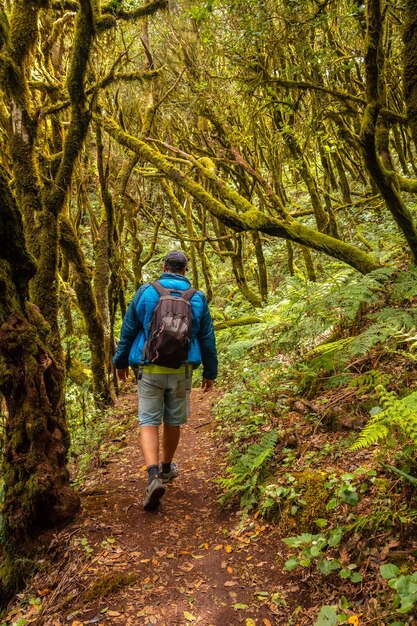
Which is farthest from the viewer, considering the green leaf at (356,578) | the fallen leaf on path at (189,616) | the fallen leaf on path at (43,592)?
the fallen leaf on path at (43,592)

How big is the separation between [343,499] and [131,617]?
161 centimetres

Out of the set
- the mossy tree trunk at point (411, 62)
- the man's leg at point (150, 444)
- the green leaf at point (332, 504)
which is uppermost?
the mossy tree trunk at point (411, 62)

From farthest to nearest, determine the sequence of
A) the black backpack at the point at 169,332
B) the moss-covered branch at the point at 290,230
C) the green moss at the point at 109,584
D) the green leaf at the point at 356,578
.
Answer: the moss-covered branch at the point at 290,230
the black backpack at the point at 169,332
the green moss at the point at 109,584
the green leaf at the point at 356,578

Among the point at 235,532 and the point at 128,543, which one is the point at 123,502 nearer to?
the point at 128,543

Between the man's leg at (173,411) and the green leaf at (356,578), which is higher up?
the man's leg at (173,411)

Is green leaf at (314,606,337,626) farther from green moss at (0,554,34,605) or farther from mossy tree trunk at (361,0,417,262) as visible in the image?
mossy tree trunk at (361,0,417,262)

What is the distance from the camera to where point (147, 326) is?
4305 millimetres

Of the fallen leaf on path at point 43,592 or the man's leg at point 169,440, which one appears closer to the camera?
the fallen leaf on path at point 43,592

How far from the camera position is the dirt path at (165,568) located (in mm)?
2863

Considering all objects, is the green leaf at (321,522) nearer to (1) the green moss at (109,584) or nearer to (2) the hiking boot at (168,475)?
(1) the green moss at (109,584)

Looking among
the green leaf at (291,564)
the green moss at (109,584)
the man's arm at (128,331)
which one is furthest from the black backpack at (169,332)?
the green leaf at (291,564)

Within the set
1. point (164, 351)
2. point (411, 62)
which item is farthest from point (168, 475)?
point (411, 62)

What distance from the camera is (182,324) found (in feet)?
13.5

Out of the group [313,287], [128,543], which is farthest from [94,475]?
[313,287]
